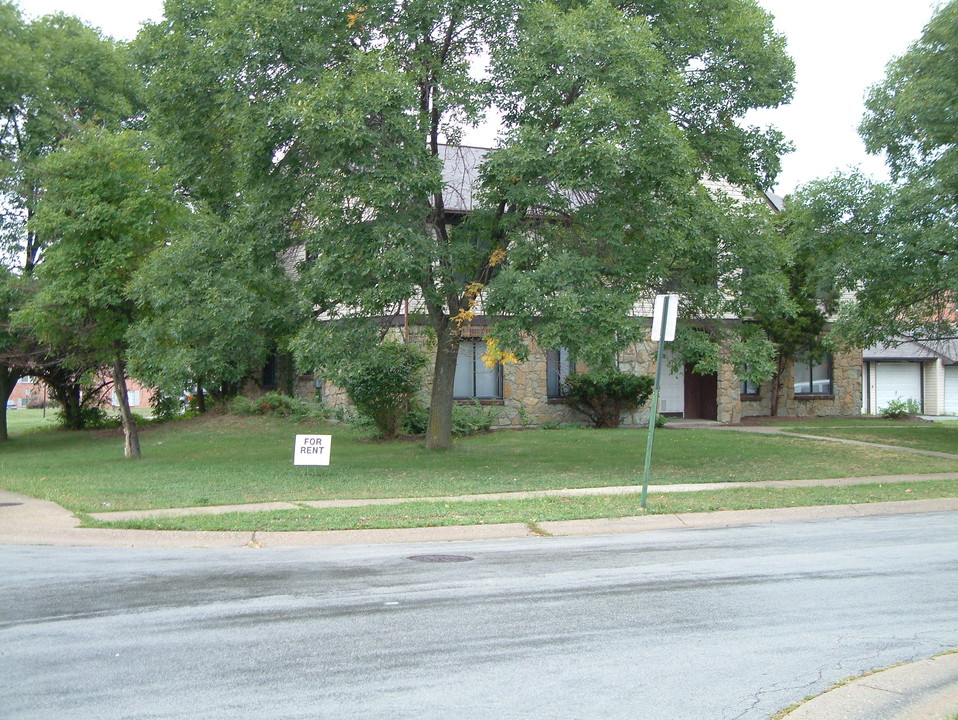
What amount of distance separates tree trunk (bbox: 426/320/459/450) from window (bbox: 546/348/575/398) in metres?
7.35

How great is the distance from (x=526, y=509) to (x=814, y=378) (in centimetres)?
2101

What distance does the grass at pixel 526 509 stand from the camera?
440 inches

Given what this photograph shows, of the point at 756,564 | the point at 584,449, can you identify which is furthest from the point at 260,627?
the point at 584,449

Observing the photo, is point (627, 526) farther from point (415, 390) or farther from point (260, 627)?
point (415, 390)

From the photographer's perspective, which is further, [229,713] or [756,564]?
[756,564]

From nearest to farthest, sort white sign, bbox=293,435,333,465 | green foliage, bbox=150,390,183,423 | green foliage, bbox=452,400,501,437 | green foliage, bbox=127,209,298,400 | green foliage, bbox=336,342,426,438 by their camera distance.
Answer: white sign, bbox=293,435,333,465 → green foliage, bbox=127,209,298,400 → green foliage, bbox=336,342,426,438 → green foliage, bbox=452,400,501,437 → green foliage, bbox=150,390,183,423

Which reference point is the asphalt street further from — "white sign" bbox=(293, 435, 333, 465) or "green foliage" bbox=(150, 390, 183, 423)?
"green foliage" bbox=(150, 390, 183, 423)

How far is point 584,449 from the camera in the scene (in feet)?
66.7

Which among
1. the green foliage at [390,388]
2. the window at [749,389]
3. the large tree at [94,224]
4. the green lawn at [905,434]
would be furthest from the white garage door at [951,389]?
the large tree at [94,224]

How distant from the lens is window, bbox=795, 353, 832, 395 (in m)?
30.1

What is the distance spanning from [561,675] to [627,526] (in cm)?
618

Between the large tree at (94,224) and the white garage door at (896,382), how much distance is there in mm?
27500

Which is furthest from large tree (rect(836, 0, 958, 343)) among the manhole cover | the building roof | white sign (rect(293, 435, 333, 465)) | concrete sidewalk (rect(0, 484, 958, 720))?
the building roof

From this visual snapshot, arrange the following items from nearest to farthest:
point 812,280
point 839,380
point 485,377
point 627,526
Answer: point 627,526 → point 812,280 → point 485,377 → point 839,380
